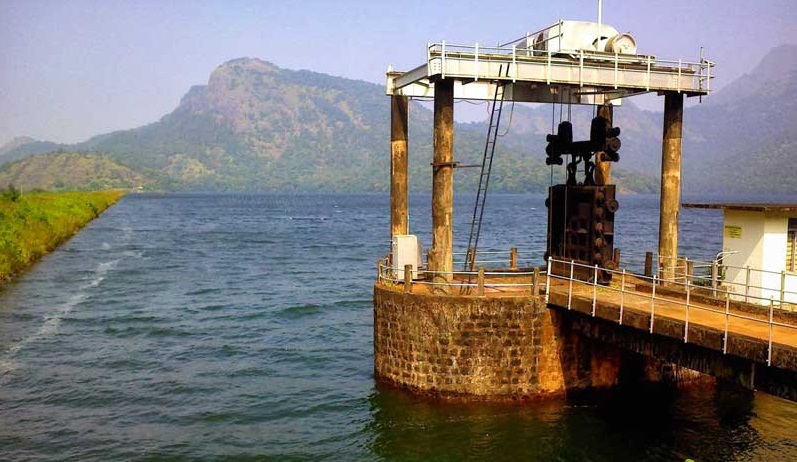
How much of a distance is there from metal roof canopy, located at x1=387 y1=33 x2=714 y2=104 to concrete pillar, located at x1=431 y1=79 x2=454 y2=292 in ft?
2.09

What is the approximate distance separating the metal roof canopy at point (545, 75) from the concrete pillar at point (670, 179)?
659mm

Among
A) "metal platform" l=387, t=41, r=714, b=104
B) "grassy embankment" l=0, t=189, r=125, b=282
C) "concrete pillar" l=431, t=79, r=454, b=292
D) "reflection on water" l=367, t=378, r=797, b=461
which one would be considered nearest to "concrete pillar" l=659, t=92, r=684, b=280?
"metal platform" l=387, t=41, r=714, b=104

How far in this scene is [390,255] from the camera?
2314 centimetres

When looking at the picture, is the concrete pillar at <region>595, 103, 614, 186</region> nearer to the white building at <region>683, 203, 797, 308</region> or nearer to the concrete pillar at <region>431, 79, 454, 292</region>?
the white building at <region>683, 203, 797, 308</region>

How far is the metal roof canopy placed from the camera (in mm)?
19469

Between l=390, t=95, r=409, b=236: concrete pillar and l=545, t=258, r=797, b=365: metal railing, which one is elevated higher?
l=390, t=95, r=409, b=236: concrete pillar

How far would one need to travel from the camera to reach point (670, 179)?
73.9ft

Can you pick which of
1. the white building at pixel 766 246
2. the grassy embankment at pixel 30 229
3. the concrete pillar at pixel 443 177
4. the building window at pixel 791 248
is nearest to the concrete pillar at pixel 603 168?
the white building at pixel 766 246

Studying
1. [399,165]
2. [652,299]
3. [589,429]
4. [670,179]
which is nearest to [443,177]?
[399,165]

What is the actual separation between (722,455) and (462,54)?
12033 millimetres

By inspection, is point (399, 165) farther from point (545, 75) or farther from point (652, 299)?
point (652, 299)

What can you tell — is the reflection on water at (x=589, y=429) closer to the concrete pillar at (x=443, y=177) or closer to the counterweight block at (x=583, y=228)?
the counterweight block at (x=583, y=228)

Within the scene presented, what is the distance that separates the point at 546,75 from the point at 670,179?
564cm

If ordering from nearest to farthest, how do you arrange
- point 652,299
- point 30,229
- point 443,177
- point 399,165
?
point 652,299
point 443,177
point 399,165
point 30,229
